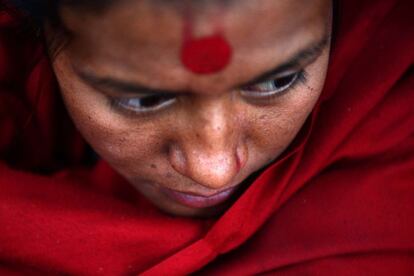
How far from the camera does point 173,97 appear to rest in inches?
26.5

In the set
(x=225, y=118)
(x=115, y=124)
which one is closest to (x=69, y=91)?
(x=115, y=124)

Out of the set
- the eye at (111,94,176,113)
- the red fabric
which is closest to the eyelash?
the eye at (111,94,176,113)

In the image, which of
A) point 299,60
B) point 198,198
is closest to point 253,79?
point 299,60

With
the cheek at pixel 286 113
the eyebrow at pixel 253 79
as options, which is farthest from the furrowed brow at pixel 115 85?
the cheek at pixel 286 113

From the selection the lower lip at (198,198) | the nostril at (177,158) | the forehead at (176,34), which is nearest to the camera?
the forehead at (176,34)

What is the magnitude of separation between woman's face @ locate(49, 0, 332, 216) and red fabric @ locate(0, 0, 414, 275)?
86mm

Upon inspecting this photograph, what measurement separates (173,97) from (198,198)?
0.68 feet

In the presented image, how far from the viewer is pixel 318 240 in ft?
2.89

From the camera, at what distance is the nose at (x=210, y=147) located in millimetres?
675

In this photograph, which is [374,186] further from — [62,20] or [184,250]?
[62,20]

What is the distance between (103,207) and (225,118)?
28cm

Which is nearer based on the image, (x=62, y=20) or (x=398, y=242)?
(x=62, y=20)

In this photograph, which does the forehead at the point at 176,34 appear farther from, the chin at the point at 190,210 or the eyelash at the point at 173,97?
the chin at the point at 190,210

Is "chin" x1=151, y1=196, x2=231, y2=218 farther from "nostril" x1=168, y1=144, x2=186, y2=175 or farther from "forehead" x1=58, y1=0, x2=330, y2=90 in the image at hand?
"forehead" x1=58, y1=0, x2=330, y2=90
